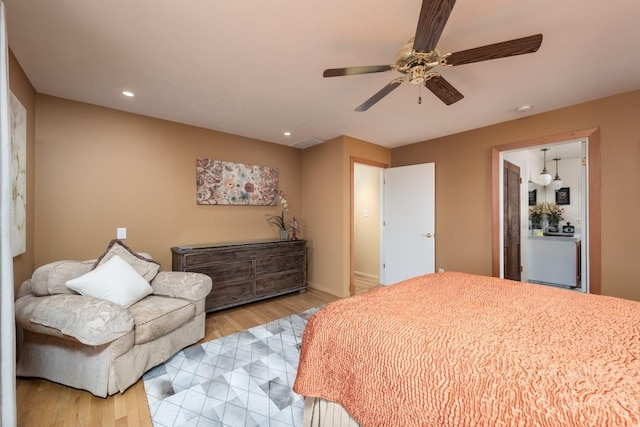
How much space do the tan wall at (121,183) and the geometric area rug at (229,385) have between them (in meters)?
1.54

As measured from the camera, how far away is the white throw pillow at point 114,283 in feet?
6.42

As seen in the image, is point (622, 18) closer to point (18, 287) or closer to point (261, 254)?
point (261, 254)

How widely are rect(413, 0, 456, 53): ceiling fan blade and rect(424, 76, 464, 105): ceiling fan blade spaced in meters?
0.34

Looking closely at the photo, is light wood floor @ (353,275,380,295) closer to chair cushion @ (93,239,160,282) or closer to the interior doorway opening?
the interior doorway opening

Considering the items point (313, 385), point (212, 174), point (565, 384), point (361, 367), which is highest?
point (212, 174)

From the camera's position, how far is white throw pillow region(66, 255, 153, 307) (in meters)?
1.96

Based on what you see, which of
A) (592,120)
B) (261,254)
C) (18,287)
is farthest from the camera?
(261,254)

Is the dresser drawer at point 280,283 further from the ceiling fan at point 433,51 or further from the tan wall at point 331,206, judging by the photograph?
the ceiling fan at point 433,51

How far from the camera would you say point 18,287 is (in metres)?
2.11

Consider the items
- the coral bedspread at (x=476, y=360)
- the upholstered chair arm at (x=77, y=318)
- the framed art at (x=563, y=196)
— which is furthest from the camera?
the framed art at (x=563, y=196)

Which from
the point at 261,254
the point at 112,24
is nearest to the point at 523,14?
the point at 112,24

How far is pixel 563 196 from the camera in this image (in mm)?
5449

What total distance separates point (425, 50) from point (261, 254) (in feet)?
9.59

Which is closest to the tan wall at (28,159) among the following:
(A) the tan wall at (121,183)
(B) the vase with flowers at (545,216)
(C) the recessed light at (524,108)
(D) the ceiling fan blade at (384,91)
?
(A) the tan wall at (121,183)
